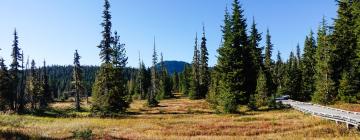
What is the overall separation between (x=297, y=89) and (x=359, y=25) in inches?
1151

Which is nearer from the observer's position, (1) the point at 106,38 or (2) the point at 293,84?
(1) the point at 106,38

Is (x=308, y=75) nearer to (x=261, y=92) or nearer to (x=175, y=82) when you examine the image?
(x=261, y=92)

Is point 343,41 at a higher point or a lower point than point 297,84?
higher

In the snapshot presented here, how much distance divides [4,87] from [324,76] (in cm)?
5355

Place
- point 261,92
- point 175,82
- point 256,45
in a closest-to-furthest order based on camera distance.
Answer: point 261,92 → point 256,45 → point 175,82

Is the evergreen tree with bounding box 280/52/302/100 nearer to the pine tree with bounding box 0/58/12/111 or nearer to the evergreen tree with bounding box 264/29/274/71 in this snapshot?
the evergreen tree with bounding box 264/29/274/71

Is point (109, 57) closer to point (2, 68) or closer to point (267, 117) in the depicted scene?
point (267, 117)

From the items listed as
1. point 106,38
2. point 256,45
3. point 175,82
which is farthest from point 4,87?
point 175,82

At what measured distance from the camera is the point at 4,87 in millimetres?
74062

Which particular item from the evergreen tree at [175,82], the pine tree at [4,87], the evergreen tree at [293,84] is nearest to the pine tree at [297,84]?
the evergreen tree at [293,84]

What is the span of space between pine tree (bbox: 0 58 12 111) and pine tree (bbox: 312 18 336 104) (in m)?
51.6

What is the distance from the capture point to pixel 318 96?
2260 inches

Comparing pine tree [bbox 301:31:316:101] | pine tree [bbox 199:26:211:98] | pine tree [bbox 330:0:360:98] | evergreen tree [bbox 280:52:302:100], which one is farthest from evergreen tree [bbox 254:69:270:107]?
pine tree [bbox 199:26:211:98]

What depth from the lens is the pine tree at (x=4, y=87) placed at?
73.4 meters
